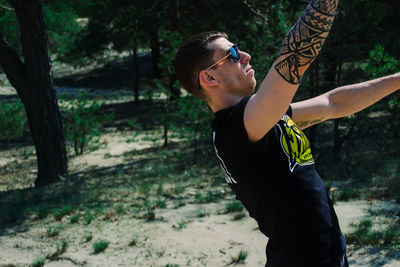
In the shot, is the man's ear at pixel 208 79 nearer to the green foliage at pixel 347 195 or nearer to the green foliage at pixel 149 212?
the green foliage at pixel 149 212

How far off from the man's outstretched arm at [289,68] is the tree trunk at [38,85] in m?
6.67

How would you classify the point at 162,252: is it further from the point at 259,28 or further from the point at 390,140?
the point at 259,28

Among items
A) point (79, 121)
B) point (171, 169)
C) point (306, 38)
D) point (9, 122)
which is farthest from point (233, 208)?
→ point (9, 122)

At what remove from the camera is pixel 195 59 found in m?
1.94

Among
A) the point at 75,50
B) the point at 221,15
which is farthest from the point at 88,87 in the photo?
the point at 221,15

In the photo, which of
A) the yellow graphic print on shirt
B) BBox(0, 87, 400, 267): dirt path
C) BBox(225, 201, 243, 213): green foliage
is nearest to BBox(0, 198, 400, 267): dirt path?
BBox(0, 87, 400, 267): dirt path

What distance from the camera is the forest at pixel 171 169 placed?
4762mm

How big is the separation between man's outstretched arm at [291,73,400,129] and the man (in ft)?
0.07

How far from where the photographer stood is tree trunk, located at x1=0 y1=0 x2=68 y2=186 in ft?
24.8

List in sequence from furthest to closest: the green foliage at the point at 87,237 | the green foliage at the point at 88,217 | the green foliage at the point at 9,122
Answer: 1. the green foliage at the point at 9,122
2. the green foliage at the point at 88,217
3. the green foliage at the point at 87,237

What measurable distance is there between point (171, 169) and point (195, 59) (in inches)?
268

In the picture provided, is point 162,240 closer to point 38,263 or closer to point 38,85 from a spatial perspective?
point 38,263

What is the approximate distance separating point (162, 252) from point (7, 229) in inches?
84.3

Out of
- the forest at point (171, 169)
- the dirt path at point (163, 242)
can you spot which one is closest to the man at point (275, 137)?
the forest at point (171, 169)
